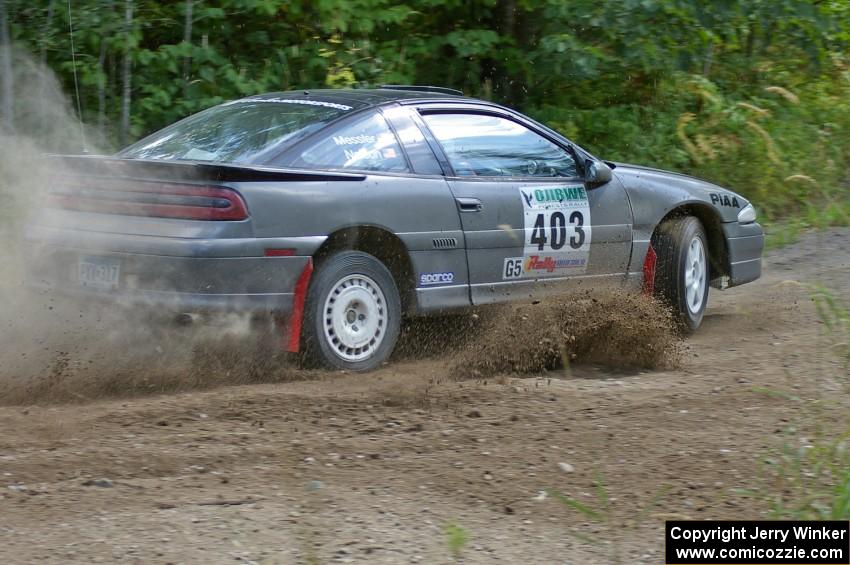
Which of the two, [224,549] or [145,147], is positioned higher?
[145,147]

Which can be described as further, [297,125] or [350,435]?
[297,125]

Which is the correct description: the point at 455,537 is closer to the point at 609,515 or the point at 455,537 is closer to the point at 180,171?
the point at 609,515

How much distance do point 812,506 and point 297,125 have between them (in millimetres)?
3361

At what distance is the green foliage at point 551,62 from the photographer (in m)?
9.94

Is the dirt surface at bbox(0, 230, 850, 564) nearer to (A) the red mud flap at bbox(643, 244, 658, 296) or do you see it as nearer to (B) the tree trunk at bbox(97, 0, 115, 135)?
(A) the red mud flap at bbox(643, 244, 658, 296)

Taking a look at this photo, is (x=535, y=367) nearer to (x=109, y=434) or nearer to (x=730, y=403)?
(x=730, y=403)

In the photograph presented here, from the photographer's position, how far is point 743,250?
8086mm

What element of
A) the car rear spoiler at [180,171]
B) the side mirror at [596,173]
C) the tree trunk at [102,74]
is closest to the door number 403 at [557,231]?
the side mirror at [596,173]

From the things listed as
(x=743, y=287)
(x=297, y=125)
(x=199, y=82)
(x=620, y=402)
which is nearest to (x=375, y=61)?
(x=199, y=82)

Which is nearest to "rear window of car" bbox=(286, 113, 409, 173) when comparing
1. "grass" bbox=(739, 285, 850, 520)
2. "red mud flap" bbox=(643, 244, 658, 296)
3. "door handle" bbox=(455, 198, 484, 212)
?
"door handle" bbox=(455, 198, 484, 212)

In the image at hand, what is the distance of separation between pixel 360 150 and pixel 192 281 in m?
1.30

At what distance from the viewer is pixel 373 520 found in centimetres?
392

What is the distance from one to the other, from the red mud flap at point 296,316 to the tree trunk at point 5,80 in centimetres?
489

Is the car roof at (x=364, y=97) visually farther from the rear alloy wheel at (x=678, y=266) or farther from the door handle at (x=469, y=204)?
the rear alloy wheel at (x=678, y=266)
